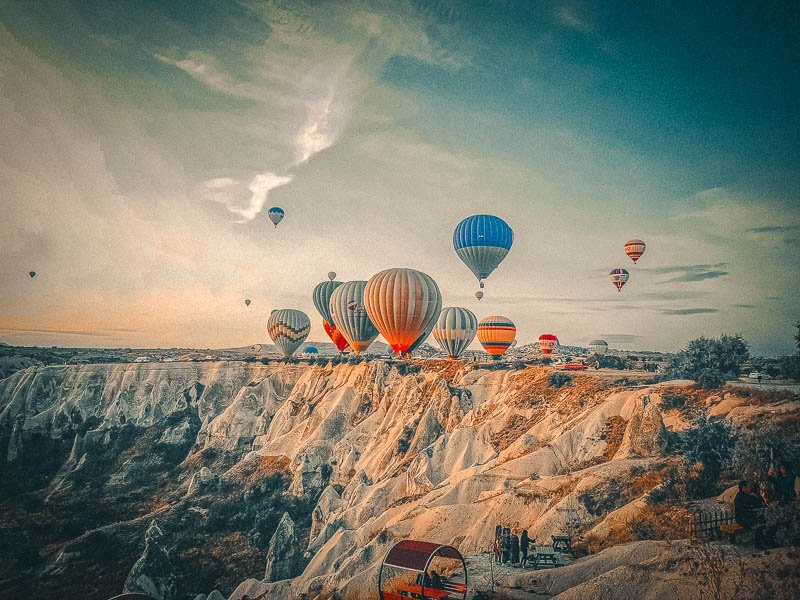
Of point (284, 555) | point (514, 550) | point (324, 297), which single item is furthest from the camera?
point (324, 297)

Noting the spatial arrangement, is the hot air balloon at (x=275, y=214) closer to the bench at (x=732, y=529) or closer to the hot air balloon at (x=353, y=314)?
the hot air balloon at (x=353, y=314)

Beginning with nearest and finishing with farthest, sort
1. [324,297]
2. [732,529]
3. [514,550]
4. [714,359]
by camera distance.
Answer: [732,529]
[514,550]
[714,359]
[324,297]

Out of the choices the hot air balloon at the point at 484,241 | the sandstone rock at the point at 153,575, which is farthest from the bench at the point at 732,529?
the hot air balloon at the point at 484,241

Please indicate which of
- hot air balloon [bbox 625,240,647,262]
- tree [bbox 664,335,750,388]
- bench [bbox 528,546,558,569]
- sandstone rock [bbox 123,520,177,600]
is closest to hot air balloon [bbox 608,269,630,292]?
hot air balloon [bbox 625,240,647,262]

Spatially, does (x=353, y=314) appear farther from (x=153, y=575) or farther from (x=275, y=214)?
(x=153, y=575)

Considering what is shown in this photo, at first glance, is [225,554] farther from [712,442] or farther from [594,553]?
[712,442]

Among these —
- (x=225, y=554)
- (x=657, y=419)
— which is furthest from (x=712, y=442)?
(x=225, y=554)

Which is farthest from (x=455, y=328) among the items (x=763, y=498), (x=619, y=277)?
(x=763, y=498)

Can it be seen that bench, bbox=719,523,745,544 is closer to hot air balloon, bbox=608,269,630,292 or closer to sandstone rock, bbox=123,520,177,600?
sandstone rock, bbox=123,520,177,600
